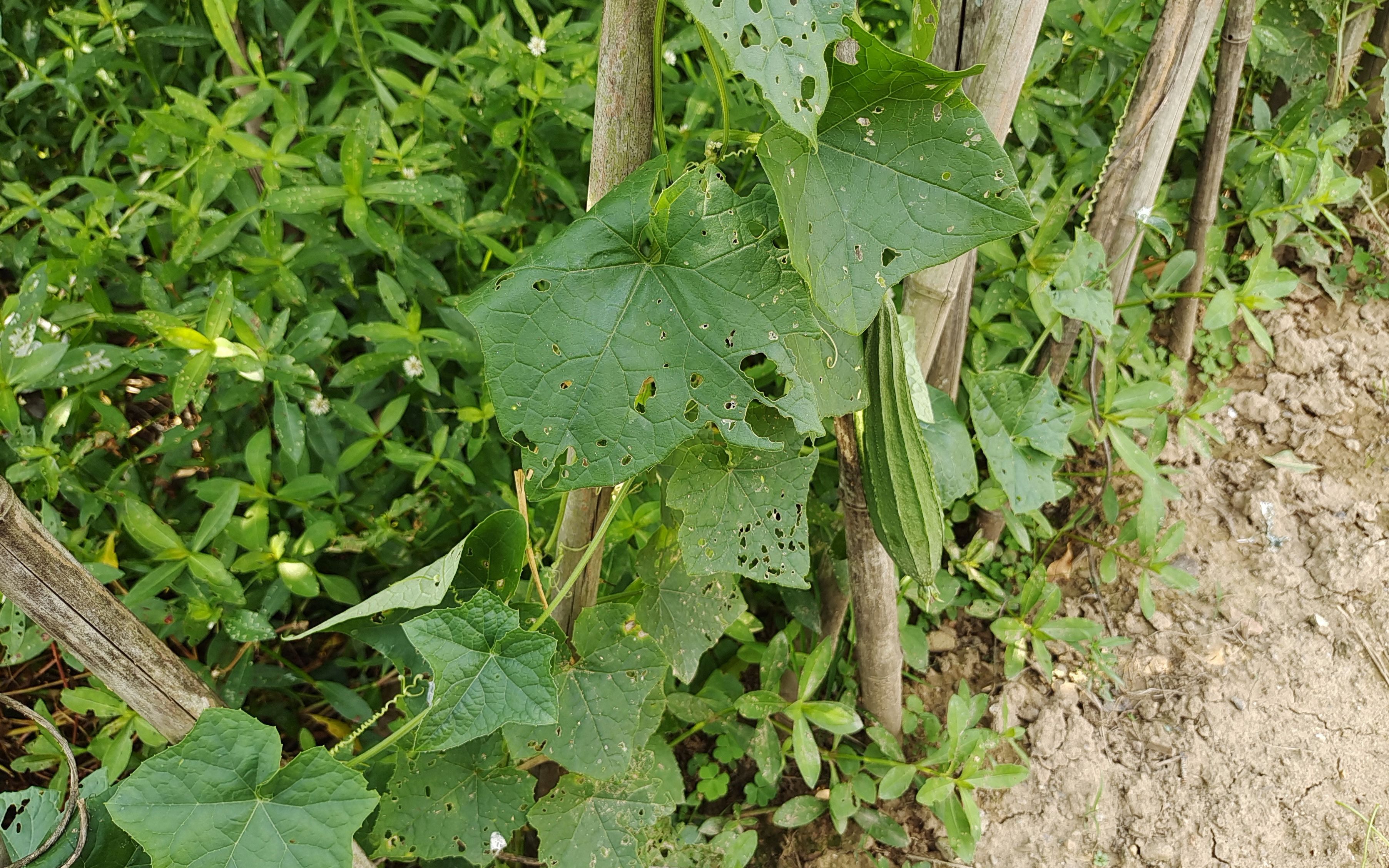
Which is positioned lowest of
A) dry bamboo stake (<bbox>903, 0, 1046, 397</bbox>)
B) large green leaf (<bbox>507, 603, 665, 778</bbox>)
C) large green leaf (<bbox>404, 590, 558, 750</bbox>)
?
large green leaf (<bbox>507, 603, 665, 778</bbox>)

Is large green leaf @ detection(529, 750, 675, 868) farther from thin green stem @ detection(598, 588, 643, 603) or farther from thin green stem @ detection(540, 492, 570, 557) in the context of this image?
thin green stem @ detection(540, 492, 570, 557)

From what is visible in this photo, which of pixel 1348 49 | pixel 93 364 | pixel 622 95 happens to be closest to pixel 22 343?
pixel 93 364

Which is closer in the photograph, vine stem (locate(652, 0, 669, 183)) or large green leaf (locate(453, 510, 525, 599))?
vine stem (locate(652, 0, 669, 183))

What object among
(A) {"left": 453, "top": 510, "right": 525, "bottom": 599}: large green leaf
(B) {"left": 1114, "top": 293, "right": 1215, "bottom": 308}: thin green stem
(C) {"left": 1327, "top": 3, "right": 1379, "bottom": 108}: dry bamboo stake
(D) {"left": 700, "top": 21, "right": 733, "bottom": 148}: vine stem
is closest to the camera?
(D) {"left": 700, "top": 21, "right": 733, "bottom": 148}: vine stem

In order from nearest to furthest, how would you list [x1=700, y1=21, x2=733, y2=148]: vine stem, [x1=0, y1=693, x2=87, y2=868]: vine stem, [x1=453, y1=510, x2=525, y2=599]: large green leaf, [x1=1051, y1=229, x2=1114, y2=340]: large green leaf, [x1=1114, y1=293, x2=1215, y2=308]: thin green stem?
[x1=700, y1=21, x2=733, y2=148]: vine stem, [x1=0, y1=693, x2=87, y2=868]: vine stem, [x1=453, y1=510, x2=525, y2=599]: large green leaf, [x1=1051, y1=229, x2=1114, y2=340]: large green leaf, [x1=1114, y1=293, x2=1215, y2=308]: thin green stem

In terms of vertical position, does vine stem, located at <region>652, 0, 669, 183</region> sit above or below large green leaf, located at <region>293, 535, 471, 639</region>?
above

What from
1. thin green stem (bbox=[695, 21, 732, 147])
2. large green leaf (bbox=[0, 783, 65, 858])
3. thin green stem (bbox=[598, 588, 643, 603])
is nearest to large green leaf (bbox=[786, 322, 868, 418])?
thin green stem (bbox=[695, 21, 732, 147])

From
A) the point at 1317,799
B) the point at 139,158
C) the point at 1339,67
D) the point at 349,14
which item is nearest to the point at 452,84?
the point at 349,14
